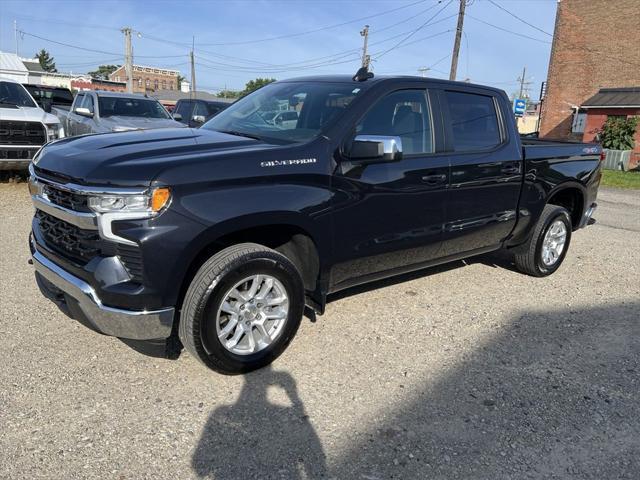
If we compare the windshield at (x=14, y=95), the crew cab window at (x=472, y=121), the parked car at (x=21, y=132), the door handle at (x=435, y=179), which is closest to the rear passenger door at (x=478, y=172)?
the crew cab window at (x=472, y=121)

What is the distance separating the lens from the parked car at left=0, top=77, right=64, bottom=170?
874cm

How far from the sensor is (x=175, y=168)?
2900 millimetres

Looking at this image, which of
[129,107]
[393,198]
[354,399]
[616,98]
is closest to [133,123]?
[129,107]

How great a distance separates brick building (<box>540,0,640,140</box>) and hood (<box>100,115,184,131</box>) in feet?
83.1

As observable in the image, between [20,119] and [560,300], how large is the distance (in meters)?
8.66

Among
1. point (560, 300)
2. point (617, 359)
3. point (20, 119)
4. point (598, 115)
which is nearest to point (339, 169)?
point (617, 359)

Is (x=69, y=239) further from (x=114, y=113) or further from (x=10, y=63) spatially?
(x=10, y=63)

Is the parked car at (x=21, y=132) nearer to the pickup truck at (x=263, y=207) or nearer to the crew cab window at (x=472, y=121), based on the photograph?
the pickup truck at (x=263, y=207)

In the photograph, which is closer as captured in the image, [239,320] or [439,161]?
[239,320]

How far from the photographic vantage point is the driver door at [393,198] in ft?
12.0

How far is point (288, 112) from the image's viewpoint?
4.09m

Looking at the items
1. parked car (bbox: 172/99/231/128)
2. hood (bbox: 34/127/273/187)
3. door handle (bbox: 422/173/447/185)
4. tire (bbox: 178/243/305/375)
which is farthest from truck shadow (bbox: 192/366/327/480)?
parked car (bbox: 172/99/231/128)

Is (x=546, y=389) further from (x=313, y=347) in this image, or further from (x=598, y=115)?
(x=598, y=115)

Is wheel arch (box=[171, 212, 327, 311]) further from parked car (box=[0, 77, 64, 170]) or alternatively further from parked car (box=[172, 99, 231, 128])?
parked car (box=[172, 99, 231, 128])
